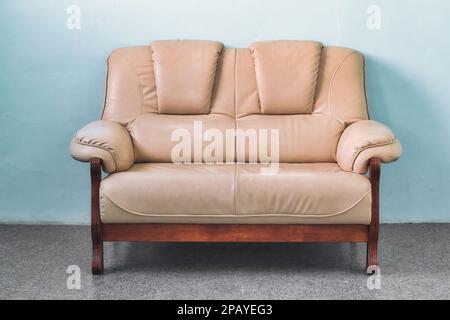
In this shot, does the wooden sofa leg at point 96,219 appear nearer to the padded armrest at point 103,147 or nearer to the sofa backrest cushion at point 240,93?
the padded armrest at point 103,147

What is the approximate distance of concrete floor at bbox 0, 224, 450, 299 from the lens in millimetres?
2254

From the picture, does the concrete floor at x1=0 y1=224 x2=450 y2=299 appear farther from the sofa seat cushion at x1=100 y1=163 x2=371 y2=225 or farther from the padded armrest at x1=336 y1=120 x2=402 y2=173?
the padded armrest at x1=336 y1=120 x2=402 y2=173

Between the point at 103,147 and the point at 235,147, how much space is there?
2.24ft

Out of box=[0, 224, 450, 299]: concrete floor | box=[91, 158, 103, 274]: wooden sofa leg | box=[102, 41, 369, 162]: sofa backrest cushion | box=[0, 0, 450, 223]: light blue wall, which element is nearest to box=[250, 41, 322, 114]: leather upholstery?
box=[102, 41, 369, 162]: sofa backrest cushion

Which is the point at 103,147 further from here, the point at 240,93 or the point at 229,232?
the point at 240,93

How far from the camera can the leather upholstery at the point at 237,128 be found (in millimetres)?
2367

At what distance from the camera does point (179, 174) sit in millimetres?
2410

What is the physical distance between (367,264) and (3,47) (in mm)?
2185

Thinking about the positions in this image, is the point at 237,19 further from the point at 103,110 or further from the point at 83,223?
the point at 83,223

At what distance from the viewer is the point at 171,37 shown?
310 centimetres

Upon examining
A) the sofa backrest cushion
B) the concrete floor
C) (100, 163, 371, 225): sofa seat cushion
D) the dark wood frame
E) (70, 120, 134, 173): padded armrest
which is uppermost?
the sofa backrest cushion

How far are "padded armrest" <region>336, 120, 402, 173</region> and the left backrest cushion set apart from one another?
2.49ft
